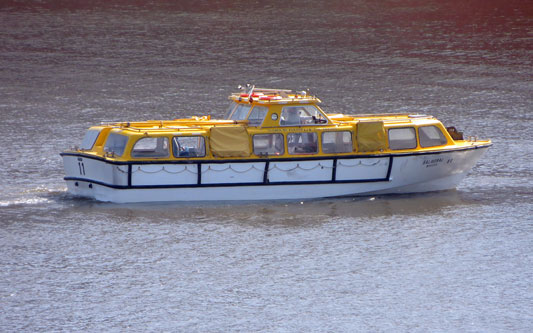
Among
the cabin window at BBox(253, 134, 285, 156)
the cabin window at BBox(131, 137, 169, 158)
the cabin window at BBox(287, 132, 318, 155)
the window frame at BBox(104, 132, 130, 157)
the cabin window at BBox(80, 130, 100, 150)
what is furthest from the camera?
the cabin window at BBox(80, 130, 100, 150)

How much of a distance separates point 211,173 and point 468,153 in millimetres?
6860

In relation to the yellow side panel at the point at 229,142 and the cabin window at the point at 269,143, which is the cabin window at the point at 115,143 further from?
the cabin window at the point at 269,143

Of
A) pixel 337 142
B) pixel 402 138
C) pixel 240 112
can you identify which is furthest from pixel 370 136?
pixel 240 112

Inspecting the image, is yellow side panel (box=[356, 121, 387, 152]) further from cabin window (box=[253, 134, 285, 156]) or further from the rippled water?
cabin window (box=[253, 134, 285, 156])

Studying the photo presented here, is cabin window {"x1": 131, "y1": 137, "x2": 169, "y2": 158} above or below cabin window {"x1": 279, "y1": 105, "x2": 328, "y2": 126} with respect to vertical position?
below

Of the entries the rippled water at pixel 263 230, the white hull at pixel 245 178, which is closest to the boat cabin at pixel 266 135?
the white hull at pixel 245 178

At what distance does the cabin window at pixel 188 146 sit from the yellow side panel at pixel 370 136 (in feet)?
12.8

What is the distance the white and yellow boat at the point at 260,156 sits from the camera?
22.6m

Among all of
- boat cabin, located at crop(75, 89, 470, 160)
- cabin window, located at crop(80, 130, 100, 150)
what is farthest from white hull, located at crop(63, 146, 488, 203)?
cabin window, located at crop(80, 130, 100, 150)

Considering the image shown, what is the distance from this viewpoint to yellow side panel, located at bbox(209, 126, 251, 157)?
22.5m

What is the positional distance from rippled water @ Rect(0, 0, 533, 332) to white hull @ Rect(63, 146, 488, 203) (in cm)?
34

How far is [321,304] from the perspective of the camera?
17250mm

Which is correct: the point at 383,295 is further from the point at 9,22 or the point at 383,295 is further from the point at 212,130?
the point at 9,22

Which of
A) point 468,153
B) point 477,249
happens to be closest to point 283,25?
point 468,153
